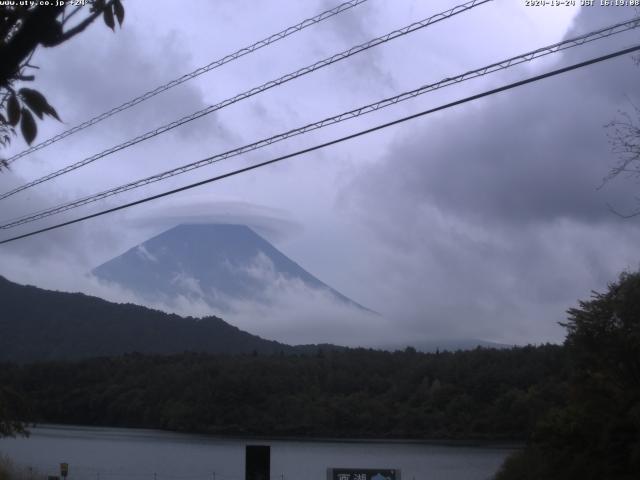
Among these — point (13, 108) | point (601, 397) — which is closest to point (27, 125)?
point (13, 108)

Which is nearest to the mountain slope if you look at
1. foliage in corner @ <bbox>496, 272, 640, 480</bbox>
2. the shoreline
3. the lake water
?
the shoreline

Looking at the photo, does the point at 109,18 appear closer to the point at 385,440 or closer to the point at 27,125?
the point at 27,125

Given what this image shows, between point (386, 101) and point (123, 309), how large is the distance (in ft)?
278

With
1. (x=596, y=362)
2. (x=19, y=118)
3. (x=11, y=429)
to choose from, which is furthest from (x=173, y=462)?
(x=19, y=118)

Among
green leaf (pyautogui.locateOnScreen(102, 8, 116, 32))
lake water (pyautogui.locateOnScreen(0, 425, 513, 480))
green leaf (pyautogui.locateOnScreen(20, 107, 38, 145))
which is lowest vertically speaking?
lake water (pyautogui.locateOnScreen(0, 425, 513, 480))

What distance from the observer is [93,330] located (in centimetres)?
8788

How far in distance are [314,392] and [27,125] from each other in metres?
52.2

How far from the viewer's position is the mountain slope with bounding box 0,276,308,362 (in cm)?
7462

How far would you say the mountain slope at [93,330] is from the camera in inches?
2938

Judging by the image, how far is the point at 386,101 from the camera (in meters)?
12.4

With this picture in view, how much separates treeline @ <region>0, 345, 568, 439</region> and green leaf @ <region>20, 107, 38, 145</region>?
40.2 metres

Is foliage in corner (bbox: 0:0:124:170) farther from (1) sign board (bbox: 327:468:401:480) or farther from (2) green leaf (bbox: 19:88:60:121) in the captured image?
(1) sign board (bbox: 327:468:401:480)

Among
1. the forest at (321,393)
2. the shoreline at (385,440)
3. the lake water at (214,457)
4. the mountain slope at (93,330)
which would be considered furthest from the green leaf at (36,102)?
the mountain slope at (93,330)

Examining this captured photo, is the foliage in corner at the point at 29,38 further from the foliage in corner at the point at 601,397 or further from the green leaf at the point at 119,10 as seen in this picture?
the foliage in corner at the point at 601,397
